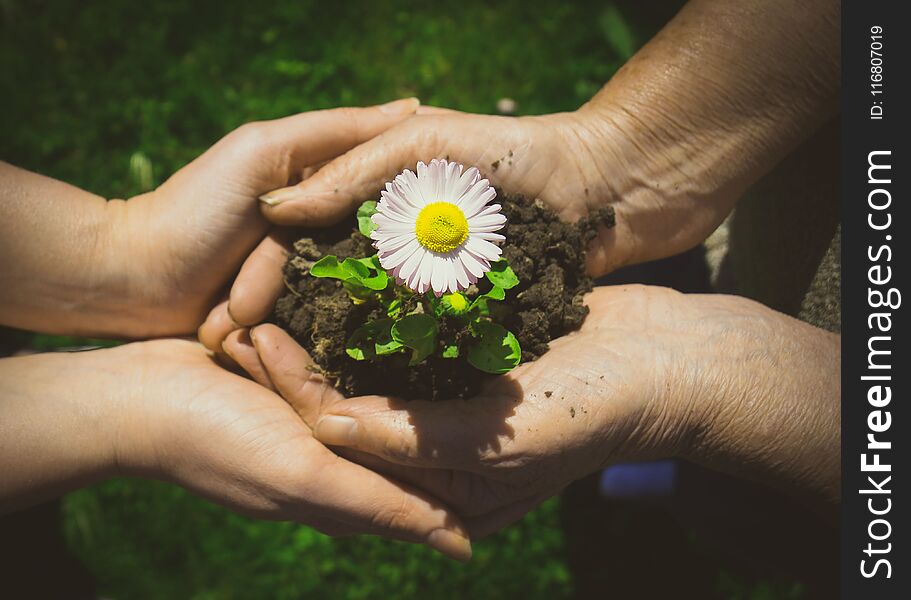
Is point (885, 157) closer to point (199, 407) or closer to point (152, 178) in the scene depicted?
point (199, 407)

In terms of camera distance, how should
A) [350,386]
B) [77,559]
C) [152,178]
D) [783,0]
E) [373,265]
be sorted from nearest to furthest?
[373,265], [350,386], [783,0], [77,559], [152,178]

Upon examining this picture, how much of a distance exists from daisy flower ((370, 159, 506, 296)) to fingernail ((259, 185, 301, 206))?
0.67m

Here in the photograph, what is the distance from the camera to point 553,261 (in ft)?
7.54

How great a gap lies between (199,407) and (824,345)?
216 centimetres

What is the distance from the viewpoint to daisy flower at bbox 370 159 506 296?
1.67 meters

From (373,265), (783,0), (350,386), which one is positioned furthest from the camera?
(783,0)

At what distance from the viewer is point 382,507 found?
2.25m

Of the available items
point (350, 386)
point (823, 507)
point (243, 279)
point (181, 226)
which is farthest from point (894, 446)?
point (181, 226)

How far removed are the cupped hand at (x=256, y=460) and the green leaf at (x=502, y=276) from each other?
0.77 m

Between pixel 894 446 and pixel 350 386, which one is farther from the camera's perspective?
pixel 894 446

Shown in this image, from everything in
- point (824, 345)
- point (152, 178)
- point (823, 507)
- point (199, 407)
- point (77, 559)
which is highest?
point (152, 178)

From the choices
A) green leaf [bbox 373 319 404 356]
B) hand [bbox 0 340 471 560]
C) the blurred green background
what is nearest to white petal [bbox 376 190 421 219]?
green leaf [bbox 373 319 404 356]

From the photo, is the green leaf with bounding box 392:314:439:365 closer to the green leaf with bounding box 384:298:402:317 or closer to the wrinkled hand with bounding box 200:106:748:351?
the green leaf with bounding box 384:298:402:317

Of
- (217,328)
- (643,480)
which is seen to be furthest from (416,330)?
(643,480)
